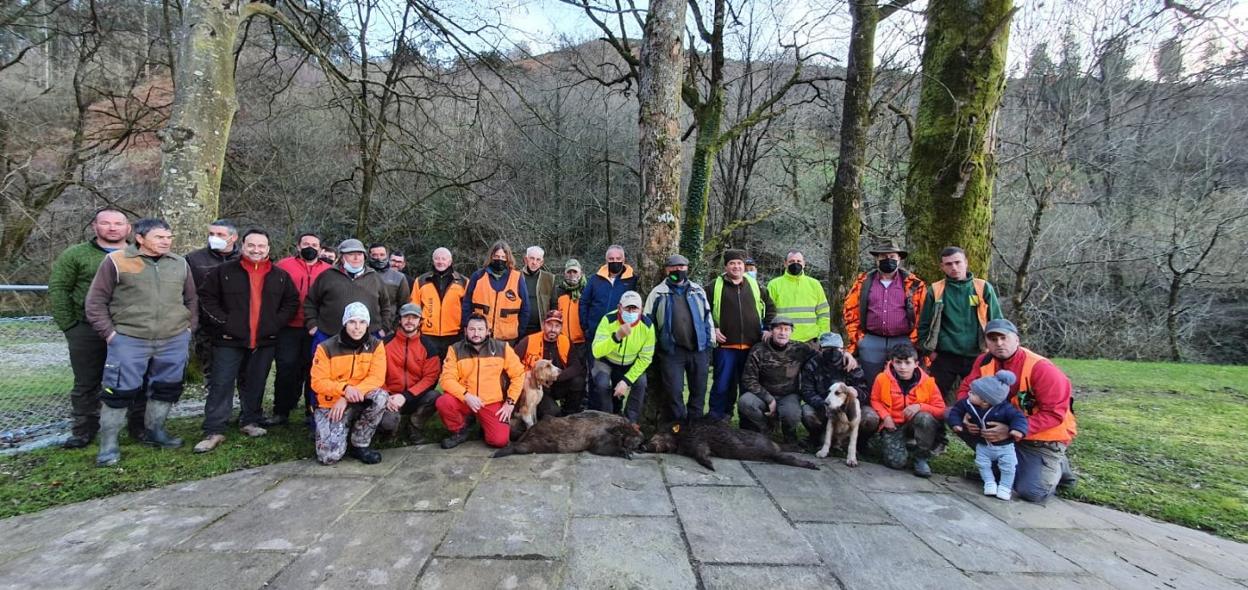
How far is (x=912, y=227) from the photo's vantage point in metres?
5.42

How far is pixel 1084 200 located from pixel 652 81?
16.6m

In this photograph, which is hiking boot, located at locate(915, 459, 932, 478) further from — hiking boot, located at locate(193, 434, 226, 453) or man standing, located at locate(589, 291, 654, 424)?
hiking boot, located at locate(193, 434, 226, 453)

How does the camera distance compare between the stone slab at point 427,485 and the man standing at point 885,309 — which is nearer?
the stone slab at point 427,485

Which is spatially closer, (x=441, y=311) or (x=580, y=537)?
(x=580, y=537)

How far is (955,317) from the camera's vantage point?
457 cm

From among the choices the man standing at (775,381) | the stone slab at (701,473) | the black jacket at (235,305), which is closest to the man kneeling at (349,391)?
the black jacket at (235,305)

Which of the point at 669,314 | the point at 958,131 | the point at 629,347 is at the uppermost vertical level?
the point at 958,131

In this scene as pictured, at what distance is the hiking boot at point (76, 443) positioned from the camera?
394 cm

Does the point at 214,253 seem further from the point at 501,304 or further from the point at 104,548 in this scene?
the point at 104,548

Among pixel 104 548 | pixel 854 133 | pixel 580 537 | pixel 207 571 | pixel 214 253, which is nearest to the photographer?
pixel 207 571

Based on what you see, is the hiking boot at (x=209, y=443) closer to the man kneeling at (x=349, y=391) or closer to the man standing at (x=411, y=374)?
the man kneeling at (x=349, y=391)

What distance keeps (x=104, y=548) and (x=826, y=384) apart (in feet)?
16.1

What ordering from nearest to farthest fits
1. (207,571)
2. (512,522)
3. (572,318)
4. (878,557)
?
(207,571), (878,557), (512,522), (572,318)

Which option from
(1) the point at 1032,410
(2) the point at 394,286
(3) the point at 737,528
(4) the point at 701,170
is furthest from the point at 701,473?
(4) the point at 701,170
